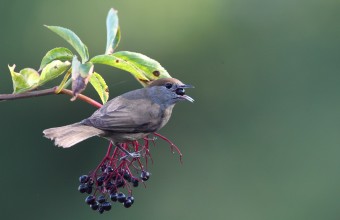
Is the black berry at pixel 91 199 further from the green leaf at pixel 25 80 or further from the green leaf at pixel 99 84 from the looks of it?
the green leaf at pixel 25 80

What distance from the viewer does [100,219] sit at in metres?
11.6

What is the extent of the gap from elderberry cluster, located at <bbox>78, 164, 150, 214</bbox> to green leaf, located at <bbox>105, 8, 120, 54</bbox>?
1.28 ft

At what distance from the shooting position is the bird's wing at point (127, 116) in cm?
309

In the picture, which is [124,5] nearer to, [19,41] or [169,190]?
[19,41]

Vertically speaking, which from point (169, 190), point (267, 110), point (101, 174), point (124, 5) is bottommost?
point (169, 190)

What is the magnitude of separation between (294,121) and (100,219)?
384cm

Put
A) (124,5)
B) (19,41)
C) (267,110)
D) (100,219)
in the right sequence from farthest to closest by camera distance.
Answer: (267,110)
(124,5)
(19,41)
(100,219)

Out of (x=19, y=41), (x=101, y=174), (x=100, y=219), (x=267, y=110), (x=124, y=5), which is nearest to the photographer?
(x=101, y=174)

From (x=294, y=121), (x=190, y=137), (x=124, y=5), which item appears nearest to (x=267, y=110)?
(x=294, y=121)

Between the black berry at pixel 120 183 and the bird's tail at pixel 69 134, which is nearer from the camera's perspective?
the bird's tail at pixel 69 134

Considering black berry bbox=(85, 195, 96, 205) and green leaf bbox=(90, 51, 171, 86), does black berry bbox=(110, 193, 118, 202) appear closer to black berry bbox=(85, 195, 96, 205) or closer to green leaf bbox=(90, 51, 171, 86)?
black berry bbox=(85, 195, 96, 205)

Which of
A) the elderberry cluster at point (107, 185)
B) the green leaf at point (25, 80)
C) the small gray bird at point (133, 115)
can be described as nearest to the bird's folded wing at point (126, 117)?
the small gray bird at point (133, 115)

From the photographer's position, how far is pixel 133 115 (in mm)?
3223

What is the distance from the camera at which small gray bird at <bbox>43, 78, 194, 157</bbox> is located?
305 cm
